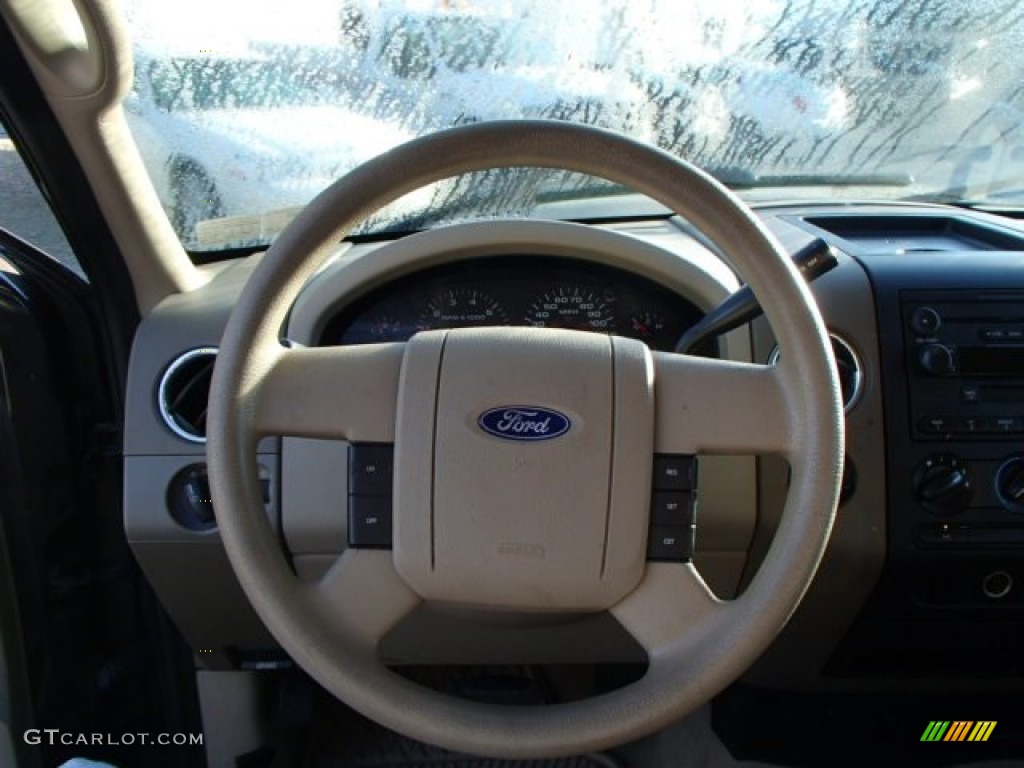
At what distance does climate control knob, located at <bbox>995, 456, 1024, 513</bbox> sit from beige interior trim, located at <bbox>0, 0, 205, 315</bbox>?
137 centimetres

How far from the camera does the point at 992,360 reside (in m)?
1.69

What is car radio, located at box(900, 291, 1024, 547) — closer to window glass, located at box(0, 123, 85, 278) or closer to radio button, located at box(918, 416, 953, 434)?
radio button, located at box(918, 416, 953, 434)

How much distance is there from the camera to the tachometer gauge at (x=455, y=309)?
177cm

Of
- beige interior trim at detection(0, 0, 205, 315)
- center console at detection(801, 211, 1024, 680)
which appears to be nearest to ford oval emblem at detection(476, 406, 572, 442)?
center console at detection(801, 211, 1024, 680)

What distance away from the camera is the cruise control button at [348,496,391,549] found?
1268mm

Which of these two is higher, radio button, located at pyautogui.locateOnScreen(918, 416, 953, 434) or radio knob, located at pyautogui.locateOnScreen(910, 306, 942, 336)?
radio knob, located at pyautogui.locateOnScreen(910, 306, 942, 336)

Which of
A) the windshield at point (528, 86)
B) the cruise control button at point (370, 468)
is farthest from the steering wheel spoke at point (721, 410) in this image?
the windshield at point (528, 86)

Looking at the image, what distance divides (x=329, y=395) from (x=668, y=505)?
42 centimetres

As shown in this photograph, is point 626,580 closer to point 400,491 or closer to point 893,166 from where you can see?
point 400,491

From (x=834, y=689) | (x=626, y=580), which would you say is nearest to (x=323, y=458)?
(x=626, y=580)

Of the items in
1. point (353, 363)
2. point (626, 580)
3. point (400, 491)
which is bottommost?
point (626, 580)

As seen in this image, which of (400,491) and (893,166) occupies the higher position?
(893,166)

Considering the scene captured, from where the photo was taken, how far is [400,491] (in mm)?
1249

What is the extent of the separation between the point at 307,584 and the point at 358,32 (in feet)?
3.35
